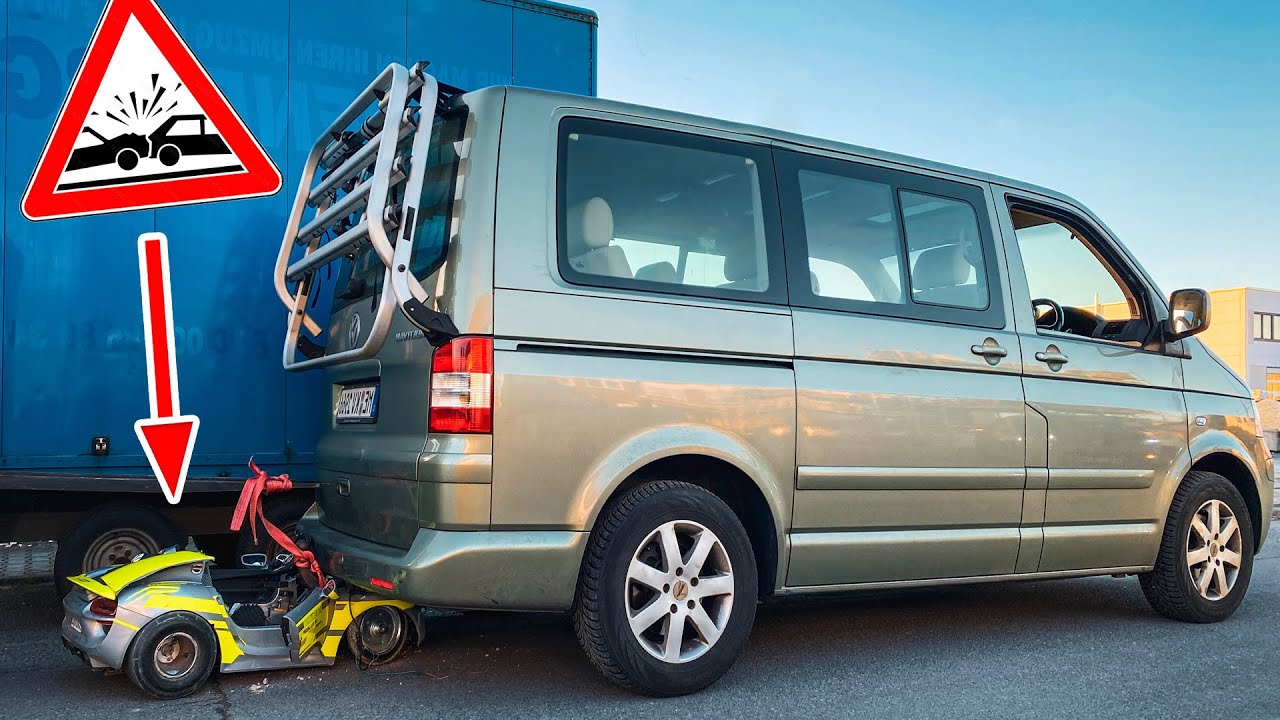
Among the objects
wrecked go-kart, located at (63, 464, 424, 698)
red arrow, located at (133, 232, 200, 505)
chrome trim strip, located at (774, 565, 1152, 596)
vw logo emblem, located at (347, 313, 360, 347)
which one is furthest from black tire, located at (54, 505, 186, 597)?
chrome trim strip, located at (774, 565, 1152, 596)

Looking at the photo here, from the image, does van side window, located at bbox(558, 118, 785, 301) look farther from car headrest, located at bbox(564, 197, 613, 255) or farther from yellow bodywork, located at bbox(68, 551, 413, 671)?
yellow bodywork, located at bbox(68, 551, 413, 671)

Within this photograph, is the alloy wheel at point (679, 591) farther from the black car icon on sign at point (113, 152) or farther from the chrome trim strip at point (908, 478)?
the black car icon on sign at point (113, 152)

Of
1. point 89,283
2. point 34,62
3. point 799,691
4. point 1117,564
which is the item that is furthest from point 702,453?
point 34,62

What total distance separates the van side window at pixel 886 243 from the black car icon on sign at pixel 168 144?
8.95ft

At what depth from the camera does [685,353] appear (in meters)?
3.94

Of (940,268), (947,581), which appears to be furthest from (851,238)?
(947,581)

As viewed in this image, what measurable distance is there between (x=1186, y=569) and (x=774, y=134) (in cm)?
301

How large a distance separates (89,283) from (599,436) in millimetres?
2648

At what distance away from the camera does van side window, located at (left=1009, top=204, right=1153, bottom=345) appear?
203 inches

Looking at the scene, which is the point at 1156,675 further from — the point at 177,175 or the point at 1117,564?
the point at 177,175

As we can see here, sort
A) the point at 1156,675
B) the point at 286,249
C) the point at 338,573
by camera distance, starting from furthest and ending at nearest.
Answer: the point at 286,249 → the point at 1156,675 → the point at 338,573

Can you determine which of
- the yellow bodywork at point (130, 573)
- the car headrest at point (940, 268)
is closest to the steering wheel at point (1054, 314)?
the car headrest at point (940, 268)

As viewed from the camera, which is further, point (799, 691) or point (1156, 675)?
point (1156, 675)

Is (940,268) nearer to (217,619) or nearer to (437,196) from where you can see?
(437,196)
